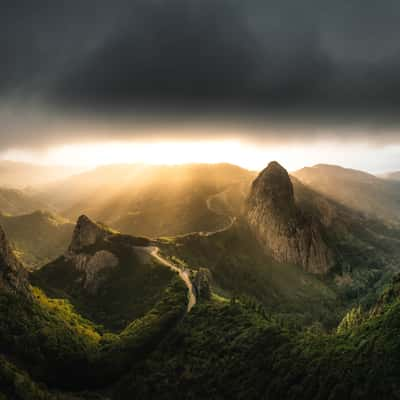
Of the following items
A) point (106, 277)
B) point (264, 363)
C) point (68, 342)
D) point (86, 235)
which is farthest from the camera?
point (86, 235)

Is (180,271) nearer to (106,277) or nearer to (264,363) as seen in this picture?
(106,277)

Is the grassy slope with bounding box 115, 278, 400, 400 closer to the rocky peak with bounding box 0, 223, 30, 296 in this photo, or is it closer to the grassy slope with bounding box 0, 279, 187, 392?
the grassy slope with bounding box 0, 279, 187, 392

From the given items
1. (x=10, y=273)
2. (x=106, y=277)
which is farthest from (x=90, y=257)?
(x=10, y=273)

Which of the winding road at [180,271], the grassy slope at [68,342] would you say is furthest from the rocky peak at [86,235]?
the grassy slope at [68,342]

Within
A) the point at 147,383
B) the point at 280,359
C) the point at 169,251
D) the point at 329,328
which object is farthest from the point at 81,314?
the point at 329,328

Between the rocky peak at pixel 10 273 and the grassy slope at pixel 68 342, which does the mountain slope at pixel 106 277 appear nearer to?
the grassy slope at pixel 68 342

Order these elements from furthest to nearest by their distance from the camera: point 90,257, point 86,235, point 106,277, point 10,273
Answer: point 86,235, point 90,257, point 106,277, point 10,273

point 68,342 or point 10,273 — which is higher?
point 10,273
